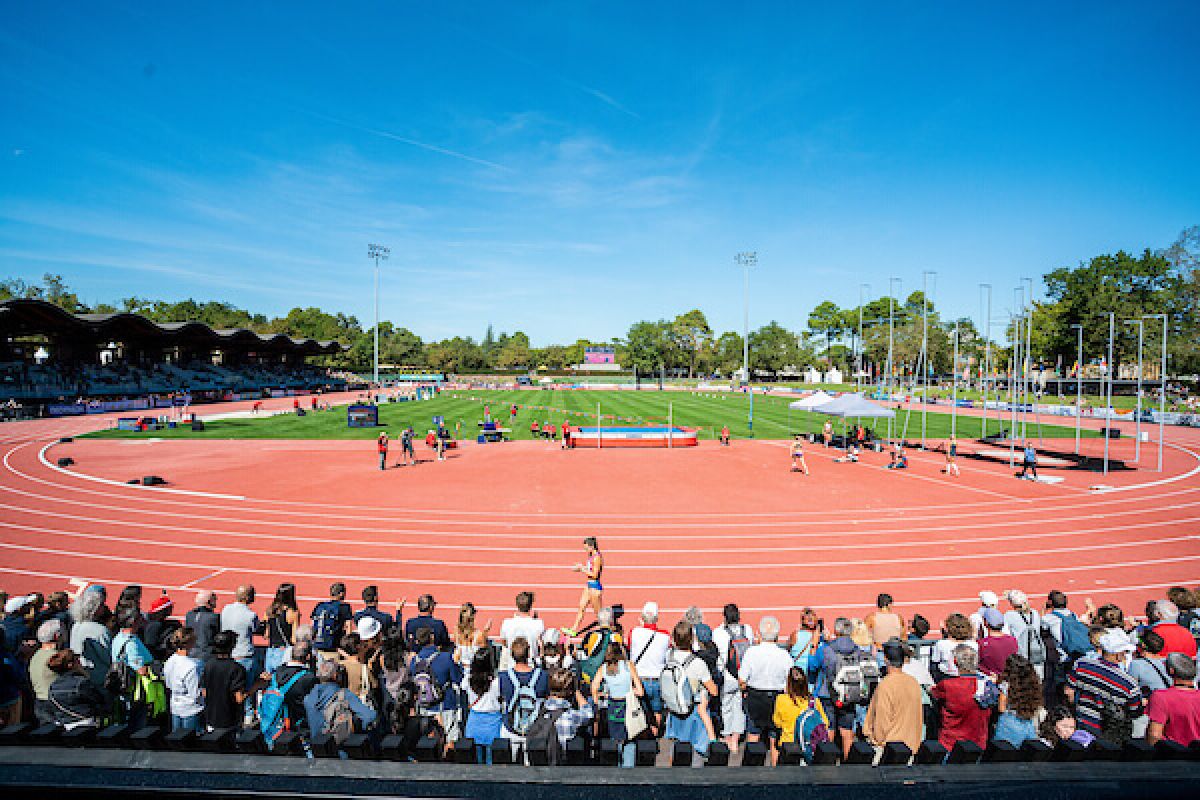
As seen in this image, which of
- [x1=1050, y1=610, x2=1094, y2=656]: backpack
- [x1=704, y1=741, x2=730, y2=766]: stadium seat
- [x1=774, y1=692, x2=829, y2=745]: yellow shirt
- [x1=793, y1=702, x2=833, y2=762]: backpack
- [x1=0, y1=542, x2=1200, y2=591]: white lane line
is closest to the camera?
[x1=704, y1=741, x2=730, y2=766]: stadium seat

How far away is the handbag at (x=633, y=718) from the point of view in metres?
5.87

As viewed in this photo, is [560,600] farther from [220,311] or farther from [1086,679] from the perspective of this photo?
[220,311]

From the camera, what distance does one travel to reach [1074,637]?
7.88 metres

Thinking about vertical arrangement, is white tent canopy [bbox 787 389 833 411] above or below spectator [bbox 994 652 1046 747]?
above

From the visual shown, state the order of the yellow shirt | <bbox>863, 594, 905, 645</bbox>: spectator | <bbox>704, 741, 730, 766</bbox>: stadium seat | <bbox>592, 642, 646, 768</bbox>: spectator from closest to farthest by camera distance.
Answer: <bbox>704, 741, 730, 766</bbox>: stadium seat
the yellow shirt
<bbox>592, 642, 646, 768</bbox>: spectator
<bbox>863, 594, 905, 645</bbox>: spectator

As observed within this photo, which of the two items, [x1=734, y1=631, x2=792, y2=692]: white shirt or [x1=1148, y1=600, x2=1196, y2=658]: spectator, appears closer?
[x1=734, y1=631, x2=792, y2=692]: white shirt

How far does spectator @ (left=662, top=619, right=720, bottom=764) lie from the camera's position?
5.80 m

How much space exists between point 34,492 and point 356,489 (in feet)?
37.3

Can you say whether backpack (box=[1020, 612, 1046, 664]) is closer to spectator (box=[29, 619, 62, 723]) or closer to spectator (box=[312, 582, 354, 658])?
spectator (box=[312, 582, 354, 658])

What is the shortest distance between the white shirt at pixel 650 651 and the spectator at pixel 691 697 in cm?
73

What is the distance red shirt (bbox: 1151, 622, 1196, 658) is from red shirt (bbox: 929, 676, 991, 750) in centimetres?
337

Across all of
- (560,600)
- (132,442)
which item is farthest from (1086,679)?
(132,442)

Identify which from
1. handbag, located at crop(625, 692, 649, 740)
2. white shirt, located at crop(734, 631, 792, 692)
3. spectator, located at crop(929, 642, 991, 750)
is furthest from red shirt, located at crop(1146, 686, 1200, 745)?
handbag, located at crop(625, 692, 649, 740)

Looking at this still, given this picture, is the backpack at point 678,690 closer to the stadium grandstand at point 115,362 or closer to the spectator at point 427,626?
the spectator at point 427,626
